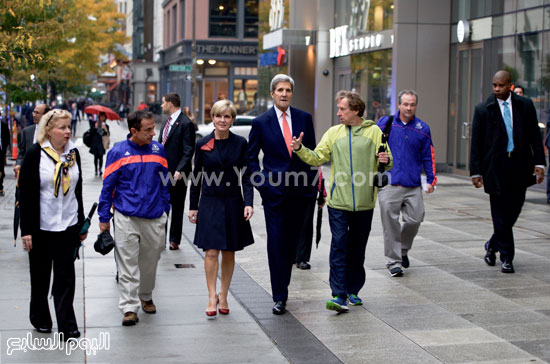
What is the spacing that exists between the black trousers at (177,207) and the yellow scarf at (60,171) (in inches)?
171

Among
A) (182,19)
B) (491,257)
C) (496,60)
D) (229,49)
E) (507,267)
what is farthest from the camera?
(182,19)

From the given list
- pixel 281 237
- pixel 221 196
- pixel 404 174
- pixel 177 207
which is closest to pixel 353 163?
pixel 281 237

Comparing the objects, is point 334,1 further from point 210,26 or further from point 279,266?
point 210,26

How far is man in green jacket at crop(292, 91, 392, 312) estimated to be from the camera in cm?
758

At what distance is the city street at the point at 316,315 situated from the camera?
627cm

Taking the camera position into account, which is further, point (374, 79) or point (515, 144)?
point (374, 79)

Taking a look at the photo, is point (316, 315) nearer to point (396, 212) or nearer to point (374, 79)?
point (396, 212)

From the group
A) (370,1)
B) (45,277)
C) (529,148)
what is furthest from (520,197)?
(370,1)

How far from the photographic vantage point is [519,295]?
27.1ft

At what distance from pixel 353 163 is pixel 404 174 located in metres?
1.52

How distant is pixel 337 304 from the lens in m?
7.49

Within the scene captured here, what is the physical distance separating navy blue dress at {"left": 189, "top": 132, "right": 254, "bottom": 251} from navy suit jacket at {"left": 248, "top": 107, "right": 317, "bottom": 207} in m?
0.15

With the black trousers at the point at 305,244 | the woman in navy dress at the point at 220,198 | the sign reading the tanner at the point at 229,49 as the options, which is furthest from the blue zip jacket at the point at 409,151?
the sign reading the tanner at the point at 229,49

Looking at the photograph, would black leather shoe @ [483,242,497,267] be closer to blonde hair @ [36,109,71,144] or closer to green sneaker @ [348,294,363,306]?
green sneaker @ [348,294,363,306]
